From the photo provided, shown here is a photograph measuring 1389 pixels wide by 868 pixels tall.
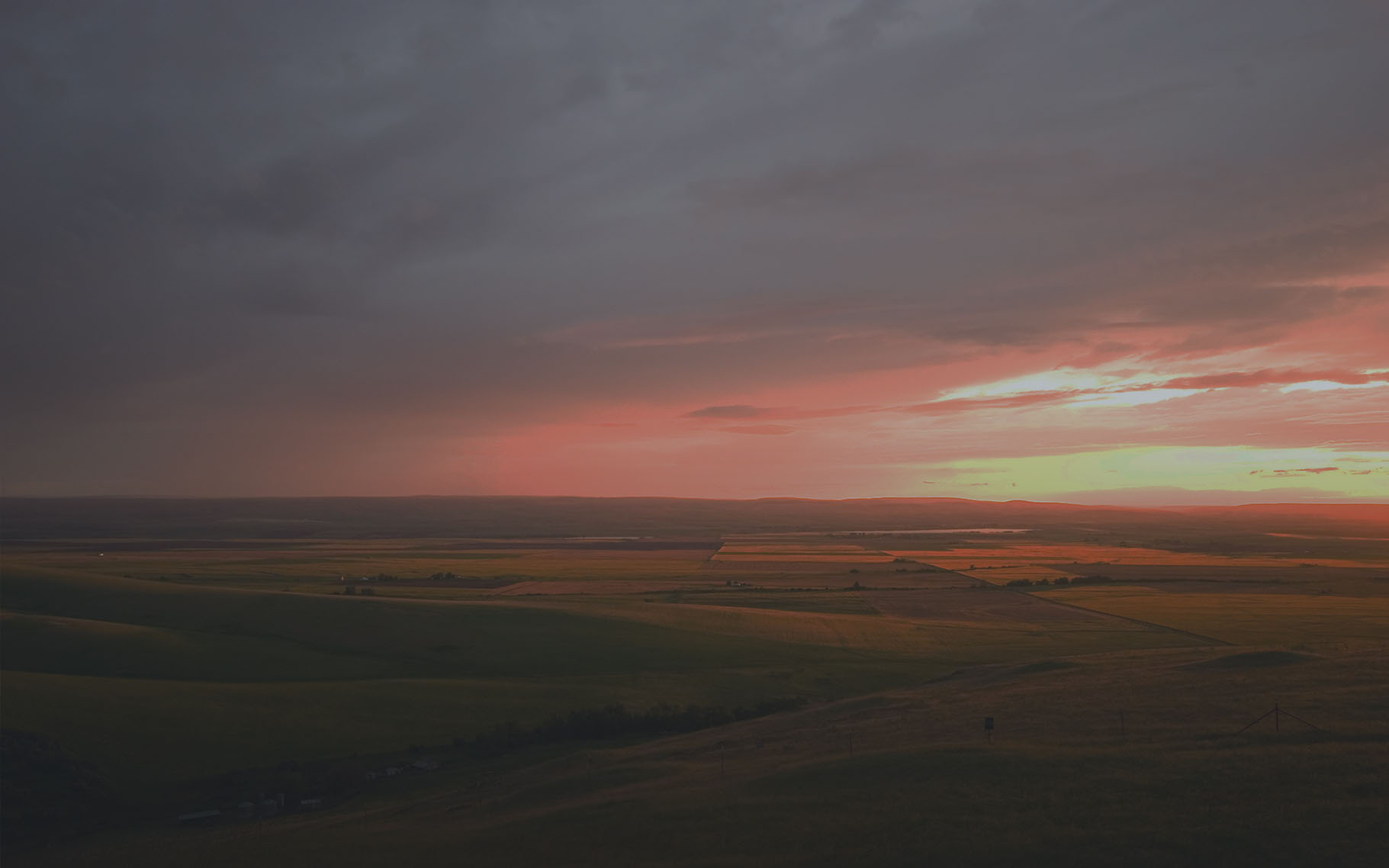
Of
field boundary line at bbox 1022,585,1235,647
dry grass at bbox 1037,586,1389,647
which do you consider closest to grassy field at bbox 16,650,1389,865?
dry grass at bbox 1037,586,1389,647

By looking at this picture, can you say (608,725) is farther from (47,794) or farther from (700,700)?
(47,794)

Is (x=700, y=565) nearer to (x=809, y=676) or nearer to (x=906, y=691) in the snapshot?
(x=809, y=676)

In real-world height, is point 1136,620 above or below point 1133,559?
above

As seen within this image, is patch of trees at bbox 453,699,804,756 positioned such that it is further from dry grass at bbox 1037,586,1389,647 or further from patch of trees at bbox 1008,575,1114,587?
patch of trees at bbox 1008,575,1114,587

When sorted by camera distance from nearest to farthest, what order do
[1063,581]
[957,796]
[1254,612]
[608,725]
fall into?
[957,796] → [608,725] → [1254,612] → [1063,581]

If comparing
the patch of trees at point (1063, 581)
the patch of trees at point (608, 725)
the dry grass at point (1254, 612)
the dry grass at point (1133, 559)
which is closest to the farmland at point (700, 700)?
the dry grass at point (1254, 612)

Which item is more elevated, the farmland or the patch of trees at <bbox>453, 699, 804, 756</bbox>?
the farmland

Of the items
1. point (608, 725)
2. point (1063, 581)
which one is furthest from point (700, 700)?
point (1063, 581)
